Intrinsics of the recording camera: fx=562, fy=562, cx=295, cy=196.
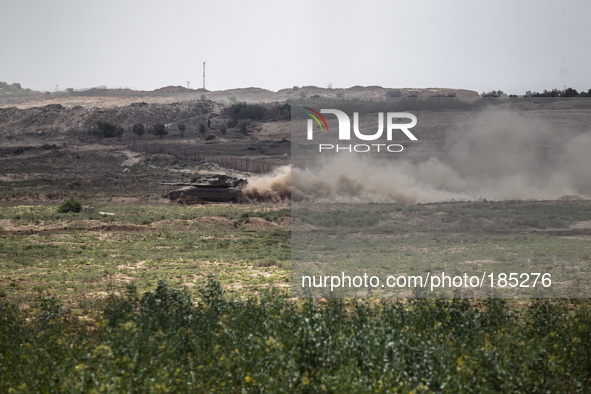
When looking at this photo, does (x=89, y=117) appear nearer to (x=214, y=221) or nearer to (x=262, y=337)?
(x=214, y=221)

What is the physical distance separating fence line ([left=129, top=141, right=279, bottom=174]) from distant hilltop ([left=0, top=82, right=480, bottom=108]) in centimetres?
6436

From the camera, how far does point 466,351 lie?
8.61 m

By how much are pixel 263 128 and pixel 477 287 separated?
83251 mm

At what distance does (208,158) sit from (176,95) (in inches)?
4004

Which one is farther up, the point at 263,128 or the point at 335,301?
the point at 263,128

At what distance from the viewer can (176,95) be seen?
16638 centimetres

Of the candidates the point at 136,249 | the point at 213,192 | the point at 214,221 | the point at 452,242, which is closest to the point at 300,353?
the point at 452,242

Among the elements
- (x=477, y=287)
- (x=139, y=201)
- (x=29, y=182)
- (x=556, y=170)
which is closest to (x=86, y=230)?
(x=139, y=201)

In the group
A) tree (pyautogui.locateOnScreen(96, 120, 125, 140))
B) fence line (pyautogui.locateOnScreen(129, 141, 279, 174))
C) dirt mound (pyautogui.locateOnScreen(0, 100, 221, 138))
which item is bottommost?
fence line (pyautogui.locateOnScreen(129, 141, 279, 174))

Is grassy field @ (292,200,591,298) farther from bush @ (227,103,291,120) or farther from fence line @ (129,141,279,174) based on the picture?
bush @ (227,103,291,120)

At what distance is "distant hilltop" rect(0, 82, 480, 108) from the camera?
144375 millimetres

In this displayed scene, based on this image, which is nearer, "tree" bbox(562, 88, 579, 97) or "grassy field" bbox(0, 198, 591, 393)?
"grassy field" bbox(0, 198, 591, 393)

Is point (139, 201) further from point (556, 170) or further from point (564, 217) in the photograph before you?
point (556, 170)

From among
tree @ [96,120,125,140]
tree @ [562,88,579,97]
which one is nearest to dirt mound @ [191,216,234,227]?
tree @ [562,88,579,97]
